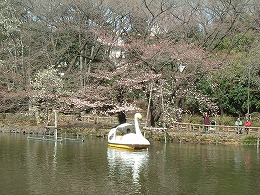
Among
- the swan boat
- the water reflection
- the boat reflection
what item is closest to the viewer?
the water reflection

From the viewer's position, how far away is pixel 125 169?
19781 millimetres

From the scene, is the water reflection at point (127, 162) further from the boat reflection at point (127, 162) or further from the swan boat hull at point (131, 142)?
the swan boat hull at point (131, 142)

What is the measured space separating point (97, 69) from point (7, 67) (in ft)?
29.3

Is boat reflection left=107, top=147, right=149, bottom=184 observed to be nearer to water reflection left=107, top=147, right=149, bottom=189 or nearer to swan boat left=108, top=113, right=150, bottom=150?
water reflection left=107, top=147, right=149, bottom=189

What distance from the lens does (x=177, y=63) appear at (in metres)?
36.0

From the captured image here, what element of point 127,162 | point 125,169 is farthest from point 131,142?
point 125,169

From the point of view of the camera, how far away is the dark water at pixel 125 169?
52.6 feet

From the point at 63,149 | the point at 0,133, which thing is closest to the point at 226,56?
the point at 63,149

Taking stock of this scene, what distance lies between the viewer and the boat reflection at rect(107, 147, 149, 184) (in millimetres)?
18977

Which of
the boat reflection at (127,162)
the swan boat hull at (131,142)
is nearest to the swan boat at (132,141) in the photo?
the swan boat hull at (131,142)

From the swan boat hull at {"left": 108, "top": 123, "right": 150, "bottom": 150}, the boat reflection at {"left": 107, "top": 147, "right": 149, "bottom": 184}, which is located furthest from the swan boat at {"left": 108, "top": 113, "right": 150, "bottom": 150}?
the boat reflection at {"left": 107, "top": 147, "right": 149, "bottom": 184}

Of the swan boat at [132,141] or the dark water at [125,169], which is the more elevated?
the swan boat at [132,141]

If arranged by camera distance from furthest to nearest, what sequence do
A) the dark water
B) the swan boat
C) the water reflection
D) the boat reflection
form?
the swan boat
the boat reflection
the water reflection
the dark water

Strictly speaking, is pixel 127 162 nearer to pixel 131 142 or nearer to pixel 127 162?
pixel 127 162
